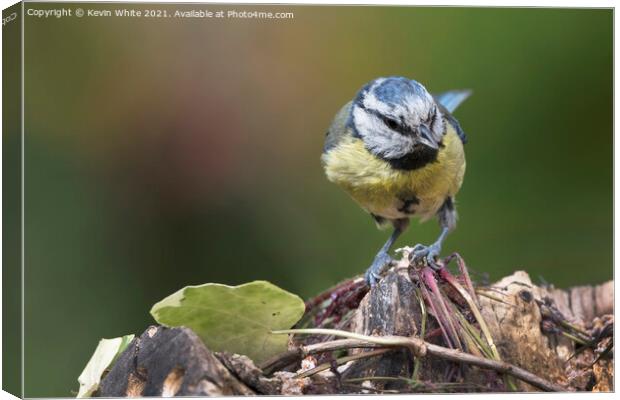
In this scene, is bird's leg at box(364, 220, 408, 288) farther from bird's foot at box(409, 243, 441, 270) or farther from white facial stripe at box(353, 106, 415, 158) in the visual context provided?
white facial stripe at box(353, 106, 415, 158)

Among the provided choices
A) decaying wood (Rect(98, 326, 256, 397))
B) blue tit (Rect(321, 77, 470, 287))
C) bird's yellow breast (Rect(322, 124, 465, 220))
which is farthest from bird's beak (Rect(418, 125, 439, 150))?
decaying wood (Rect(98, 326, 256, 397))

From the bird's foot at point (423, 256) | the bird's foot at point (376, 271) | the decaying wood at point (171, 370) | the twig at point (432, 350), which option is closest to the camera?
the decaying wood at point (171, 370)

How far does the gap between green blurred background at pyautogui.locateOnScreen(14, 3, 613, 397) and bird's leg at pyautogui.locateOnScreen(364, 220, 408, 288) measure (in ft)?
0.10

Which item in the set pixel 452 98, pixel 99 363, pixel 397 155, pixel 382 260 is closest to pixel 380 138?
pixel 397 155

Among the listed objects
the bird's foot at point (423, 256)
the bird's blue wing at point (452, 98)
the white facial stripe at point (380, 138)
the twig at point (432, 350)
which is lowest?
the twig at point (432, 350)

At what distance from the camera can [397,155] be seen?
233cm

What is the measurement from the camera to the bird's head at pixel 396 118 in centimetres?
214

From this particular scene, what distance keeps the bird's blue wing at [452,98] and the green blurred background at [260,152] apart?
4 cm

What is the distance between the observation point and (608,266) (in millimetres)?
2221

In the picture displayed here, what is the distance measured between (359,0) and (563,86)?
72cm

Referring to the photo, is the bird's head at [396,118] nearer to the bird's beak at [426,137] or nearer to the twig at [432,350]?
the bird's beak at [426,137]

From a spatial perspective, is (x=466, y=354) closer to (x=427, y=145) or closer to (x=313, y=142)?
(x=427, y=145)

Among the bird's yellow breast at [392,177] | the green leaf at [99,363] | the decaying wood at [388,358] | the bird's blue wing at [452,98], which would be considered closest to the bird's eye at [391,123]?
the bird's yellow breast at [392,177]

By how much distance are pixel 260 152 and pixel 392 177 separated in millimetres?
652
